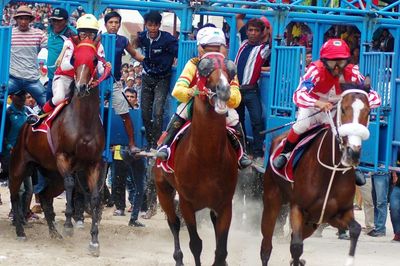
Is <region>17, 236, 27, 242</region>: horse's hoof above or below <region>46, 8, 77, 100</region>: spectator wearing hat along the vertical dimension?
below

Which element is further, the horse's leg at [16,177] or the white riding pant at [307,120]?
the horse's leg at [16,177]

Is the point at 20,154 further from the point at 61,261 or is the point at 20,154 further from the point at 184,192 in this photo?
the point at 184,192

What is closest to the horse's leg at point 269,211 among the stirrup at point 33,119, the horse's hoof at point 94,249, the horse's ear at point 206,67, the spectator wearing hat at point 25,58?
the horse's ear at point 206,67

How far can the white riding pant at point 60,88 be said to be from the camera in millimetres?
12250

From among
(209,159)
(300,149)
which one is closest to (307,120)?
(300,149)

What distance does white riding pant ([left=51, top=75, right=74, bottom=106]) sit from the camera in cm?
1225

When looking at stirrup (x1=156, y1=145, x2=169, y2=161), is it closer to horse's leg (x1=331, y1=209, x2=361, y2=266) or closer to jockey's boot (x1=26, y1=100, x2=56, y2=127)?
horse's leg (x1=331, y1=209, x2=361, y2=266)

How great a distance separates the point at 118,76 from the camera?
44.5 feet

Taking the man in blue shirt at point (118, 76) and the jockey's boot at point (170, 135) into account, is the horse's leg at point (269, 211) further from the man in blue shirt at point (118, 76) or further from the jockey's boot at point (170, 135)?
the man in blue shirt at point (118, 76)

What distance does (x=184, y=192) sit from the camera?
995 centimetres

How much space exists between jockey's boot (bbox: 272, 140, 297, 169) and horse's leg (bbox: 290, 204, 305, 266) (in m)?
0.50

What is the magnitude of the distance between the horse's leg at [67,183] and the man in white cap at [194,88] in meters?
1.89

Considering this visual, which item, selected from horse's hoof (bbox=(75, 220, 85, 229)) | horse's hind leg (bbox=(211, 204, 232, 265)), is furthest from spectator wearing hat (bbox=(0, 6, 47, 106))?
horse's hind leg (bbox=(211, 204, 232, 265))

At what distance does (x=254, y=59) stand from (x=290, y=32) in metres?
4.15
